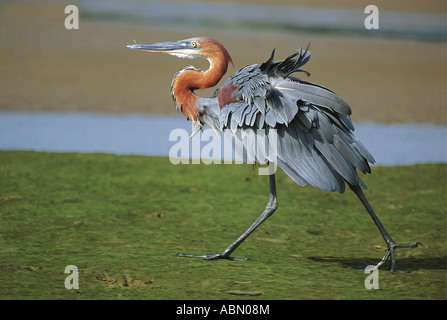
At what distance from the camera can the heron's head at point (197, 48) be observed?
544cm

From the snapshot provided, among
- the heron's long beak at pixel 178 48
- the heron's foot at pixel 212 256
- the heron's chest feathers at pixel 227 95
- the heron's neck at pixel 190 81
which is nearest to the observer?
the heron's foot at pixel 212 256

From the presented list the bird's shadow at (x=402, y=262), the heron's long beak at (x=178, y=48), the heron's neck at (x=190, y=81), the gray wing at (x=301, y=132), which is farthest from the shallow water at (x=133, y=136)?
the gray wing at (x=301, y=132)

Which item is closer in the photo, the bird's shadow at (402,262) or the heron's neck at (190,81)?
the bird's shadow at (402,262)

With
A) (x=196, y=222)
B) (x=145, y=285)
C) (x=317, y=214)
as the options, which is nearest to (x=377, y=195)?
(x=317, y=214)

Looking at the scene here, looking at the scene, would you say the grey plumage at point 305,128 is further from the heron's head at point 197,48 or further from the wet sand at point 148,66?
the wet sand at point 148,66

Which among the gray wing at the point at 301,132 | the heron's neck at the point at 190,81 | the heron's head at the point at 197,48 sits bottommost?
the gray wing at the point at 301,132

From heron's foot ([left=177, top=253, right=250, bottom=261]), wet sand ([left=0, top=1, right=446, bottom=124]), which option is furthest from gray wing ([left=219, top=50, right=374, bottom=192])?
wet sand ([left=0, top=1, right=446, bottom=124])

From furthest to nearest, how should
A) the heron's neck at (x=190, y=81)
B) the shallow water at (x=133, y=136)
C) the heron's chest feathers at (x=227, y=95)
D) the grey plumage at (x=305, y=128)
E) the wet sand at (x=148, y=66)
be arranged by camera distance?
1. the wet sand at (x=148, y=66)
2. the shallow water at (x=133, y=136)
3. the heron's neck at (x=190, y=81)
4. the heron's chest feathers at (x=227, y=95)
5. the grey plumage at (x=305, y=128)

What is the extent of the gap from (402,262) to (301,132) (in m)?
1.35

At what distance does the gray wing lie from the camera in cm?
482

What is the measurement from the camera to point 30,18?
1764cm

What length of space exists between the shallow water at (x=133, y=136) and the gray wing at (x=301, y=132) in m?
3.64

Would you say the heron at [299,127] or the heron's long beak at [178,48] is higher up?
the heron's long beak at [178,48]

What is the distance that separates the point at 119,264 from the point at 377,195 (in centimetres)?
338
